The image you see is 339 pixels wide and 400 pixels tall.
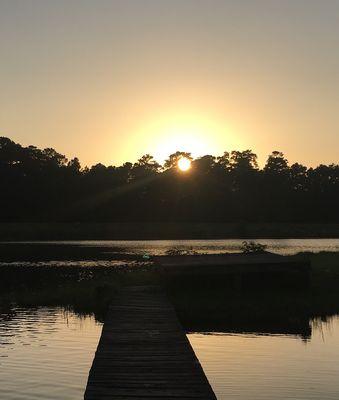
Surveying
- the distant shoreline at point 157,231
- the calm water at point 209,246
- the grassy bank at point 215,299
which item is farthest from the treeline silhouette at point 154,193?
the grassy bank at point 215,299

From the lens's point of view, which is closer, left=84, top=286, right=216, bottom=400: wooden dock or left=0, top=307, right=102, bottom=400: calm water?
left=84, top=286, right=216, bottom=400: wooden dock

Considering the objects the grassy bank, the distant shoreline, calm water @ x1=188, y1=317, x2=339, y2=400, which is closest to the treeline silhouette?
the distant shoreline

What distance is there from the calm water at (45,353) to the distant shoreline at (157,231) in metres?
69.5

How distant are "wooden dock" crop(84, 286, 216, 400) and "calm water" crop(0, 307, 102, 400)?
74 centimetres

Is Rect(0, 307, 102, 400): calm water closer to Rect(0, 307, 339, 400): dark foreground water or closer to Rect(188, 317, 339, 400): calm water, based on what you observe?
Rect(0, 307, 339, 400): dark foreground water

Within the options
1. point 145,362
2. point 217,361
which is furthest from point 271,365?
point 145,362

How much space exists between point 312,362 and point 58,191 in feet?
367

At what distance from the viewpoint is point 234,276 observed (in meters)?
26.2

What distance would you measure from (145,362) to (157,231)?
299 ft

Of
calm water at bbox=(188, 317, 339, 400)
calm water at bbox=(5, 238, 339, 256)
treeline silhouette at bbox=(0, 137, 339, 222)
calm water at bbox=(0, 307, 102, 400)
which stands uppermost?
treeline silhouette at bbox=(0, 137, 339, 222)

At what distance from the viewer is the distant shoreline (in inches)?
3669

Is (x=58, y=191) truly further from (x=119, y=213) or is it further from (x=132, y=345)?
(x=132, y=345)

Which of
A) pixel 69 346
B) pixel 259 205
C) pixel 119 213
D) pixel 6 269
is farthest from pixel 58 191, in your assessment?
pixel 69 346

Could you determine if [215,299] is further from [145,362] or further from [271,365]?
[145,362]
